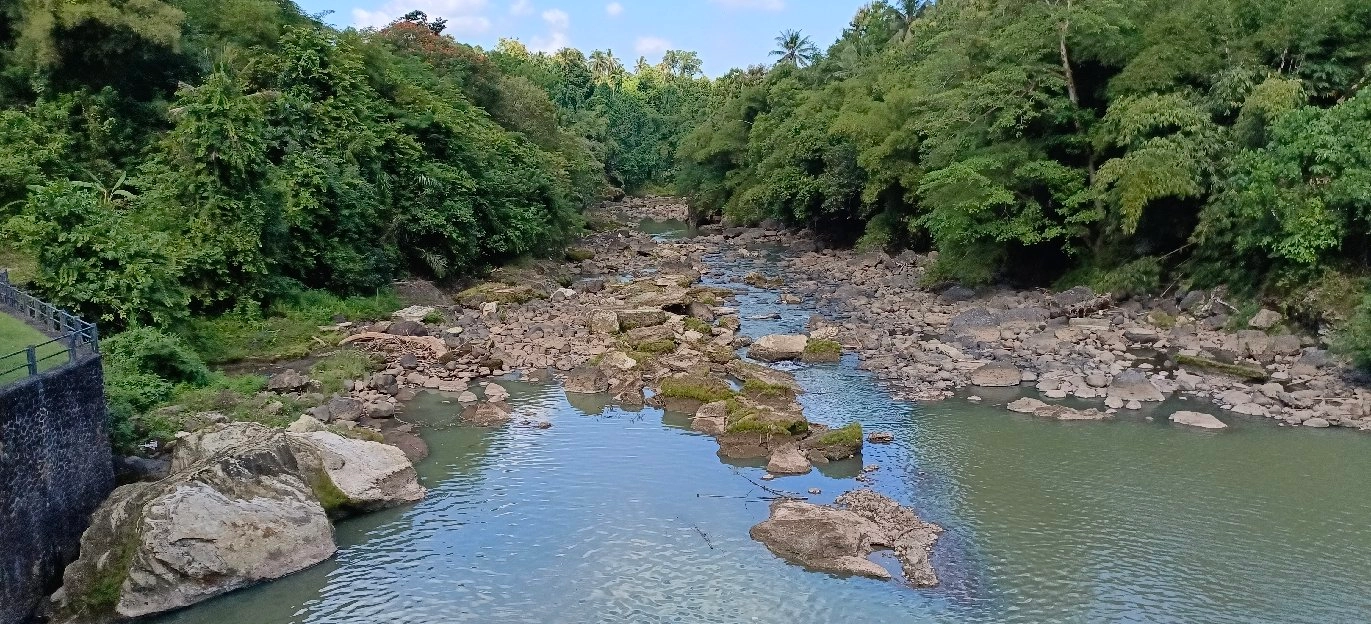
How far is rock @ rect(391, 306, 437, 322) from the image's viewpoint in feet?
88.5

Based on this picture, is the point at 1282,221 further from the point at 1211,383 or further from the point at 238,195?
the point at 238,195

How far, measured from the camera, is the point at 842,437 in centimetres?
1711

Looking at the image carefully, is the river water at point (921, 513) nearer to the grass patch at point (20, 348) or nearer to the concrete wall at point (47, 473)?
the concrete wall at point (47, 473)

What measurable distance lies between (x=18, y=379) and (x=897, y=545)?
1166 centimetres

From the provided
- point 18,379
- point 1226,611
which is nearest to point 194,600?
point 18,379

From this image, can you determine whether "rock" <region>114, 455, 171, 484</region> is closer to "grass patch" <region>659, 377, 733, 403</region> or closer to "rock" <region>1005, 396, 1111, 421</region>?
"grass patch" <region>659, 377, 733, 403</region>

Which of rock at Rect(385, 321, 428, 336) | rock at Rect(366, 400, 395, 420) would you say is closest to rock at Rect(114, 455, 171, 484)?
Result: rock at Rect(366, 400, 395, 420)

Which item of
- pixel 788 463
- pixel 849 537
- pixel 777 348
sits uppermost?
pixel 777 348

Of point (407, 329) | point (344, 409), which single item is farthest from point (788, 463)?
point (407, 329)

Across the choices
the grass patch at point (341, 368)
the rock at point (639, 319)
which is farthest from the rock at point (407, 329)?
the rock at point (639, 319)

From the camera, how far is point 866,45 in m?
57.6

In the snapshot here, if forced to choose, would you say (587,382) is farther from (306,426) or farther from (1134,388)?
(1134,388)

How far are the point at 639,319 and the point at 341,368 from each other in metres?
8.27

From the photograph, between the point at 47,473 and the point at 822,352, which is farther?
the point at 822,352
